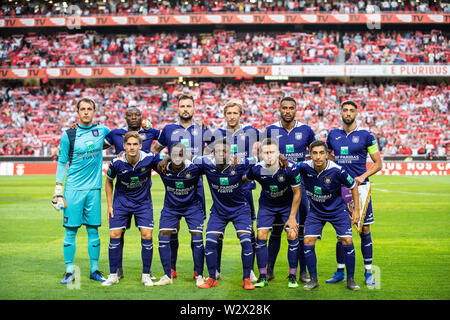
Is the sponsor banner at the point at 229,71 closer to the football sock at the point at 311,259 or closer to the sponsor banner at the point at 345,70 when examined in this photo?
the sponsor banner at the point at 345,70

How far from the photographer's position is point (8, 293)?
19.3ft

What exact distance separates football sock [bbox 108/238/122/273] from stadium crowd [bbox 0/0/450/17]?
35.8 m

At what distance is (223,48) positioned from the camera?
39.1 meters

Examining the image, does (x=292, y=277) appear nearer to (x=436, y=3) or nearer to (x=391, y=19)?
(x=391, y=19)

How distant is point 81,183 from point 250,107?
2925cm

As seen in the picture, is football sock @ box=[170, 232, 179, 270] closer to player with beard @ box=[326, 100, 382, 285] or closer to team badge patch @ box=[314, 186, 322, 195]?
team badge patch @ box=[314, 186, 322, 195]

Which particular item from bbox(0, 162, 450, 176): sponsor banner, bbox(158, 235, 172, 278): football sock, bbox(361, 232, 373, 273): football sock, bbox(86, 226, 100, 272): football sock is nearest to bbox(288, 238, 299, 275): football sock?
bbox(361, 232, 373, 273): football sock

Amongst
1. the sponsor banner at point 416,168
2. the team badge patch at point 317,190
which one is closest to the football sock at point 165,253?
the team badge patch at point 317,190

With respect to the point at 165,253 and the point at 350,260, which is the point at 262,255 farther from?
the point at 165,253

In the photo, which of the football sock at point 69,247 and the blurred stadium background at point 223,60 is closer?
the football sock at point 69,247

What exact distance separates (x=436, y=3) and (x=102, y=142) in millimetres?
40043

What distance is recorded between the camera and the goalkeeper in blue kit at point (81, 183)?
21.6 feet

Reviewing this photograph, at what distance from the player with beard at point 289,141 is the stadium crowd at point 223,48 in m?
31.2

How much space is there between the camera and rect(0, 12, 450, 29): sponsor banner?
38.2m
